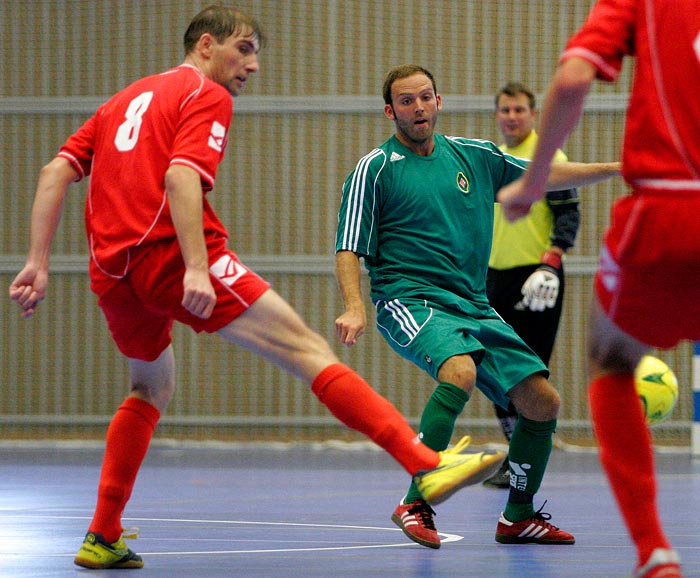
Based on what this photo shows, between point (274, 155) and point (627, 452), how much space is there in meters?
8.69

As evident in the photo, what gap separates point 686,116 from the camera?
2.74 meters

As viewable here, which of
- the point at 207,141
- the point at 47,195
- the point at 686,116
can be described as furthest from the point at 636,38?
the point at 47,195

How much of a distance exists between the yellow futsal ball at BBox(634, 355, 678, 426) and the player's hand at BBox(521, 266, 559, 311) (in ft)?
4.66

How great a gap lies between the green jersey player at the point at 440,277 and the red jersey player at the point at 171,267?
85cm

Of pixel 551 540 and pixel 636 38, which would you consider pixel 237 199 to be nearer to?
pixel 551 540

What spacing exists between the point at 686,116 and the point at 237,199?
8.89m

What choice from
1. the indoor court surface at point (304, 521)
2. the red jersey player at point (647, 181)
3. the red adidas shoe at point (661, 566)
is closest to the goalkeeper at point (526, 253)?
the indoor court surface at point (304, 521)

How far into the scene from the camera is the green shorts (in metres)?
4.57

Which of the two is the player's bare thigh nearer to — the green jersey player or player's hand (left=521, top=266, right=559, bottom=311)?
the green jersey player

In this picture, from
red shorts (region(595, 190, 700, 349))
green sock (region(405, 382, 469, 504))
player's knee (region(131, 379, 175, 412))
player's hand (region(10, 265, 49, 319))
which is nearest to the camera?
red shorts (region(595, 190, 700, 349))

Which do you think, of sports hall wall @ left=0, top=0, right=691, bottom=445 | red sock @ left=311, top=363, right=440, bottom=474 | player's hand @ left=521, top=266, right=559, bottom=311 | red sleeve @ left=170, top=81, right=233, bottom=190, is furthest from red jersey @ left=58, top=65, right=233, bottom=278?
sports hall wall @ left=0, top=0, right=691, bottom=445

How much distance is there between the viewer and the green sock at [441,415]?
14.7 feet

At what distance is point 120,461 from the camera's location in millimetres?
4004

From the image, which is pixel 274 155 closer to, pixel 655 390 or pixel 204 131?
pixel 655 390
